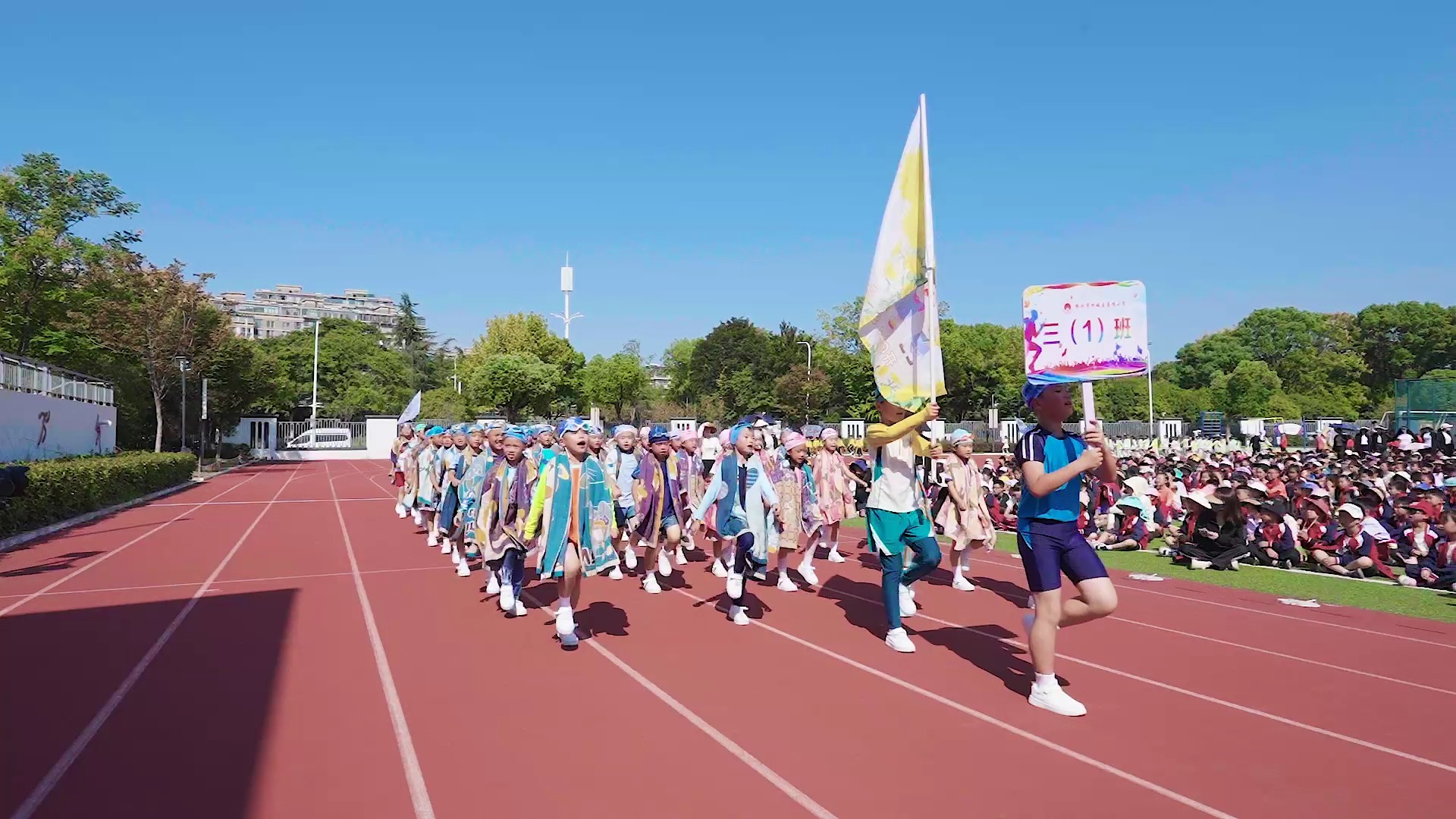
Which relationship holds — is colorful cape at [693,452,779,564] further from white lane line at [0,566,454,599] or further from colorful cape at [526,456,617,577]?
white lane line at [0,566,454,599]

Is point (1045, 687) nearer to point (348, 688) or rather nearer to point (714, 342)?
point (348, 688)

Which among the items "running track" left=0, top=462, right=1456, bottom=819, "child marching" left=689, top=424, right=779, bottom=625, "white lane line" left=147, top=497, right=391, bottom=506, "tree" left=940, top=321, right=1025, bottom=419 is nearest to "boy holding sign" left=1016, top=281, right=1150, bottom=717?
"running track" left=0, top=462, right=1456, bottom=819

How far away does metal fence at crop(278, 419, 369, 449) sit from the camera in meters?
54.6

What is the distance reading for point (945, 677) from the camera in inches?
249

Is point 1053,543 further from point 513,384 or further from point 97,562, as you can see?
point 513,384

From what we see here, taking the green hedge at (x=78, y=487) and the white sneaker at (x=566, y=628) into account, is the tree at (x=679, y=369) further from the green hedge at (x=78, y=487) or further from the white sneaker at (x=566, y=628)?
the white sneaker at (x=566, y=628)

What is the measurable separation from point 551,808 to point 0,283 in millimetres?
33263

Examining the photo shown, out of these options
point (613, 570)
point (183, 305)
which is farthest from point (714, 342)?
point (613, 570)

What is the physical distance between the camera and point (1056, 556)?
217 inches

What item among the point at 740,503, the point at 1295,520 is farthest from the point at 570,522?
the point at 1295,520

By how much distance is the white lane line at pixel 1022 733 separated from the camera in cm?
421

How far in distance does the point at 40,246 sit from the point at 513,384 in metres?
25.0

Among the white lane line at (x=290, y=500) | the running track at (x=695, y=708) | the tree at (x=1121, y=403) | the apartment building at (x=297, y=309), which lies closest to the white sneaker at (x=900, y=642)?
the running track at (x=695, y=708)

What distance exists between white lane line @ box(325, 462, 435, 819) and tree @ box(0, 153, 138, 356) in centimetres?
2812
